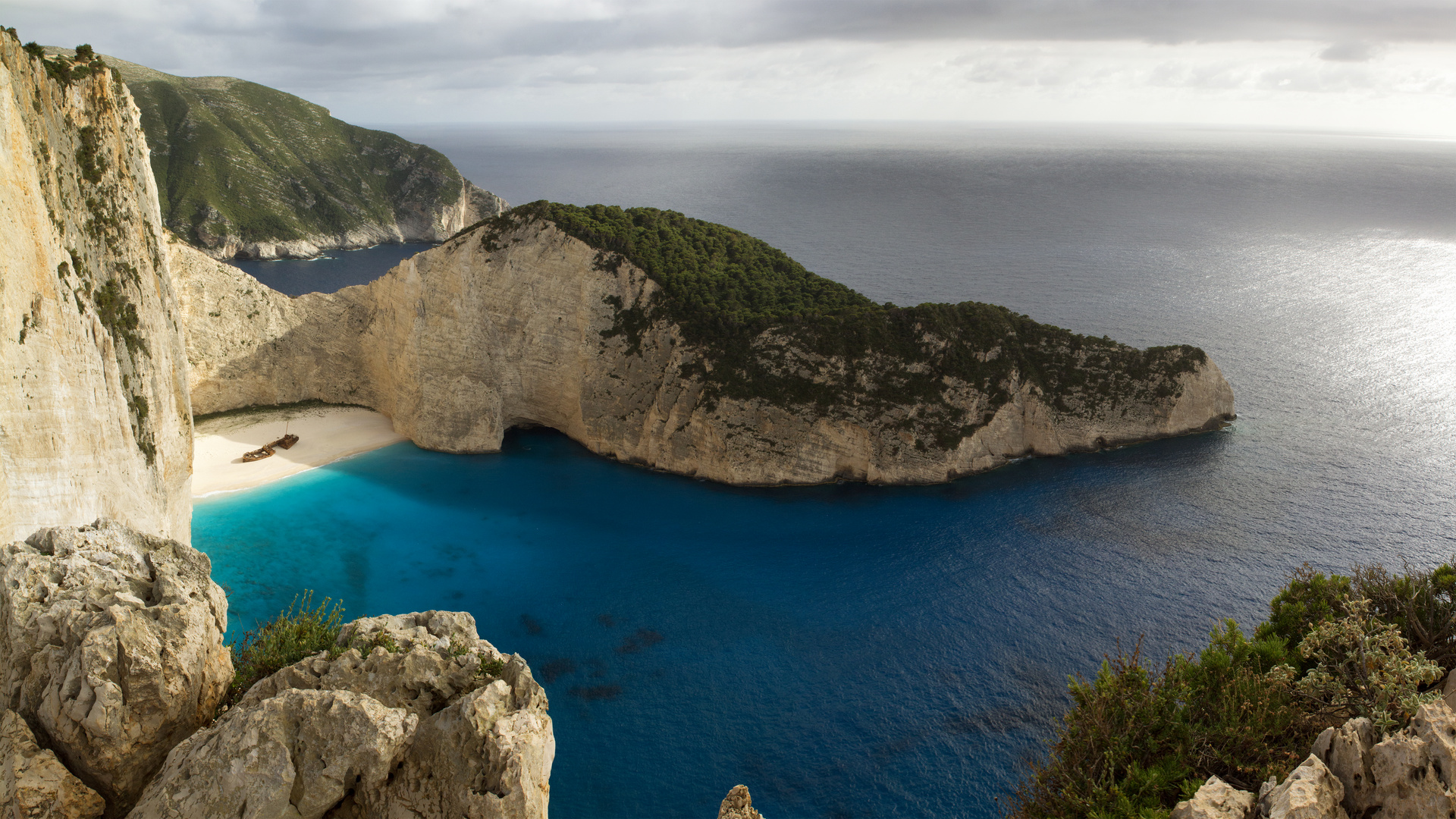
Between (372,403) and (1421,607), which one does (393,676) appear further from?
(372,403)

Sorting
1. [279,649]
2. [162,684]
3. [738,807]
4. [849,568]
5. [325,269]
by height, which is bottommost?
[849,568]

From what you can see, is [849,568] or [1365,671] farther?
[849,568]

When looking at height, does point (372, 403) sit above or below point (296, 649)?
above

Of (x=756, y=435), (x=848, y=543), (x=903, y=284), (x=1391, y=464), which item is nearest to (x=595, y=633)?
(x=848, y=543)

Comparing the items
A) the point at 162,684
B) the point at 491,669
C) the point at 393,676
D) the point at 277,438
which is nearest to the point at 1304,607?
the point at 491,669

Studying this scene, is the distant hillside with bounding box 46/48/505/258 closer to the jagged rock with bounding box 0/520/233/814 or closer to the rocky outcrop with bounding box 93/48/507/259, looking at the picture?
the rocky outcrop with bounding box 93/48/507/259

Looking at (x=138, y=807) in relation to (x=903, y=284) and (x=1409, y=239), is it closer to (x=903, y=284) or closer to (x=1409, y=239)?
(x=903, y=284)

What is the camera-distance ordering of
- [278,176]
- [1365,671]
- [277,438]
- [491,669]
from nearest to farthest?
[491,669] → [1365,671] → [277,438] → [278,176]

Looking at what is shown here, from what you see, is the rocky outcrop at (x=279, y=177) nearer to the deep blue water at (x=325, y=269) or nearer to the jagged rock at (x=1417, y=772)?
the deep blue water at (x=325, y=269)
